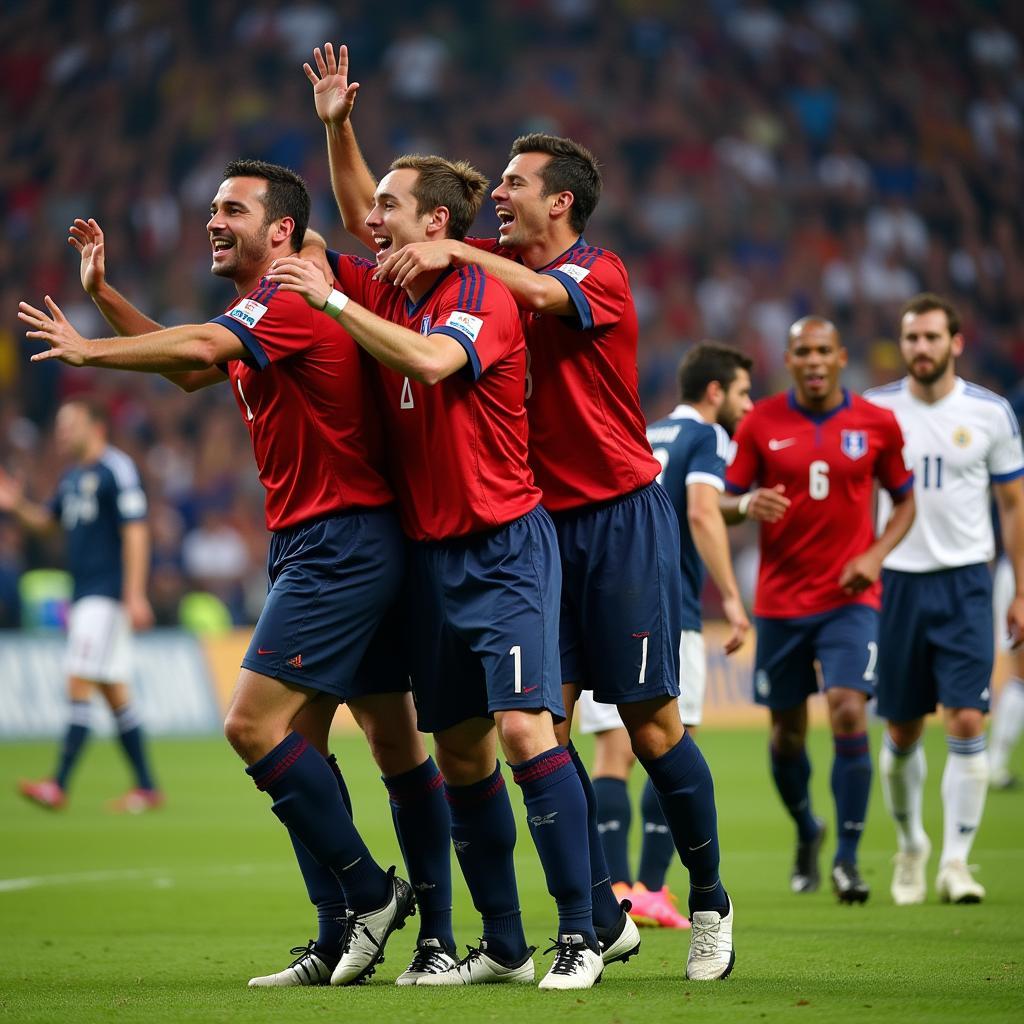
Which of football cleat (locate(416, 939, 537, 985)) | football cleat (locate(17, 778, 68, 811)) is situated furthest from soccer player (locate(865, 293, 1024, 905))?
football cleat (locate(17, 778, 68, 811))

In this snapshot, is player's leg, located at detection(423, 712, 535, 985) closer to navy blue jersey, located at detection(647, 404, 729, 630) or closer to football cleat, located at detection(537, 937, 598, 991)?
football cleat, located at detection(537, 937, 598, 991)

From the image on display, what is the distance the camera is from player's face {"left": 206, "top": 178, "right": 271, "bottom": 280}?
546 centimetres

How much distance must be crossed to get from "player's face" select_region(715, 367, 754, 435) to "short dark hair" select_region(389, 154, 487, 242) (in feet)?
8.68

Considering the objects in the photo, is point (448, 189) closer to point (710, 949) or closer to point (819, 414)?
point (710, 949)

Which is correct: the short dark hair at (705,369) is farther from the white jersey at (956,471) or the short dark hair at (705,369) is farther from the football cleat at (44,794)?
the football cleat at (44,794)

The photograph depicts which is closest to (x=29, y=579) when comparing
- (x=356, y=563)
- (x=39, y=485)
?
(x=39, y=485)

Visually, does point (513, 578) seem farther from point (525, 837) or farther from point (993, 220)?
point (993, 220)

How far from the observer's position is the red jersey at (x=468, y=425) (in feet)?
16.6

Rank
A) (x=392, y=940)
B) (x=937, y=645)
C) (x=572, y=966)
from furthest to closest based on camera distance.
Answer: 1. (x=937, y=645)
2. (x=392, y=940)
3. (x=572, y=966)

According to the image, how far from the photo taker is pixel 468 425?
5.09 meters

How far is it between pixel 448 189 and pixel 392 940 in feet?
10.1

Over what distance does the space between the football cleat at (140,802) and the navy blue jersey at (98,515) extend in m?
1.45

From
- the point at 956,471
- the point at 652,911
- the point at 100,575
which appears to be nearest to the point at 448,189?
the point at 652,911

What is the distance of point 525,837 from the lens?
10.3 meters
